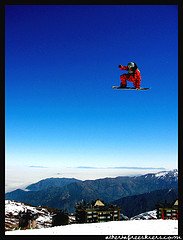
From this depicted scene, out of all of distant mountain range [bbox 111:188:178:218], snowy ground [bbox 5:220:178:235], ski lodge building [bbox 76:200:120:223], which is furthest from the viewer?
distant mountain range [bbox 111:188:178:218]

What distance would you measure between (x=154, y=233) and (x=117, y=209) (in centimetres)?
720

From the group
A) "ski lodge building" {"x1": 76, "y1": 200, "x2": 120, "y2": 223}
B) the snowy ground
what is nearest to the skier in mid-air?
the snowy ground

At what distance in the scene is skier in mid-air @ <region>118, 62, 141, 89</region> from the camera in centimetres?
725

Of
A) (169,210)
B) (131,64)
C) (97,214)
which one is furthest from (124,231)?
(97,214)

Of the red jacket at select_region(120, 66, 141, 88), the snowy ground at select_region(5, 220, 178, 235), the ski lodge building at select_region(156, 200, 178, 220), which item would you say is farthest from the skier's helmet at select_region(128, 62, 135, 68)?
the ski lodge building at select_region(156, 200, 178, 220)

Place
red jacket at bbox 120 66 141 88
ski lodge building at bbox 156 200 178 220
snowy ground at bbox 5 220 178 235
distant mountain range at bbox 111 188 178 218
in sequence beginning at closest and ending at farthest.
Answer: snowy ground at bbox 5 220 178 235 < red jacket at bbox 120 66 141 88 < ski lodge building at bbox 156 200 178 220 < distant mountain range at bbox 111 188 178 218

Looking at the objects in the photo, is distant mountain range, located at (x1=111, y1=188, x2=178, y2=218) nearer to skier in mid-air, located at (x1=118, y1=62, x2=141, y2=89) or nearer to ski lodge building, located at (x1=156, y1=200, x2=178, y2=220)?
ski lodge building, located at (x1=156, y1=200, x2=178, y2=220)

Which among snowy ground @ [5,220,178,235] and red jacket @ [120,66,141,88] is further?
red jacket @ [120,66,141,88]

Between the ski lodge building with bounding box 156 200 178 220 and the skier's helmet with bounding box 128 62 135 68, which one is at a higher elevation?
the skier's helmet with bounding box 128 62 135 68

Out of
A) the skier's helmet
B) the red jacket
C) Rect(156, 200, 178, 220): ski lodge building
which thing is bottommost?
Rect(156, 200, 178, 220): ski lodge building

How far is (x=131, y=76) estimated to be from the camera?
24.3ft
